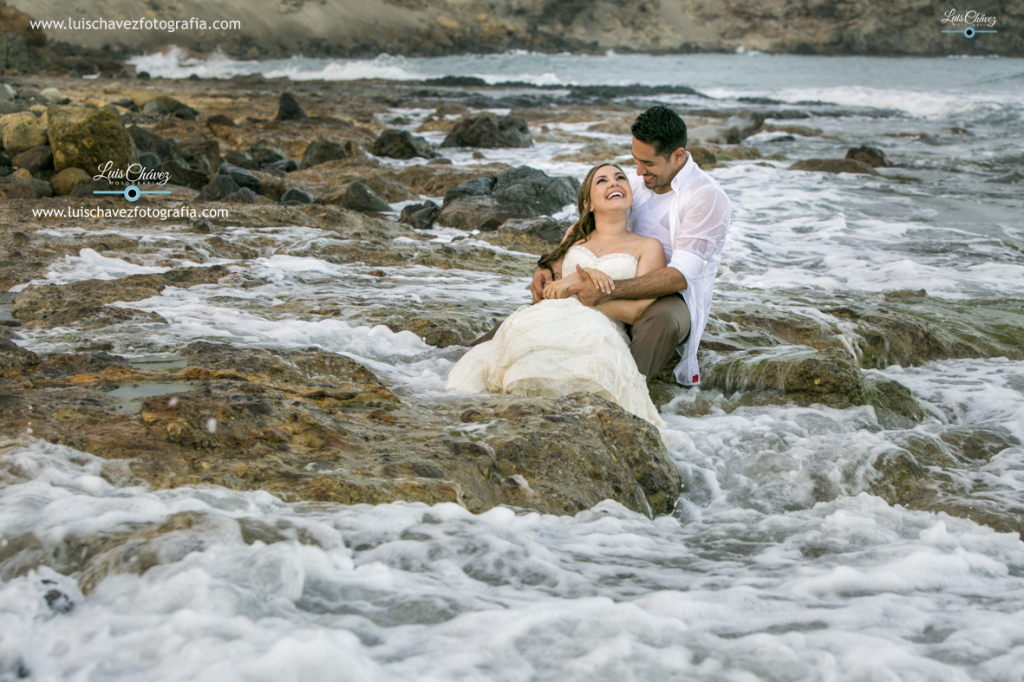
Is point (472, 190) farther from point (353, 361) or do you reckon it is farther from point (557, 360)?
point (557, 360)

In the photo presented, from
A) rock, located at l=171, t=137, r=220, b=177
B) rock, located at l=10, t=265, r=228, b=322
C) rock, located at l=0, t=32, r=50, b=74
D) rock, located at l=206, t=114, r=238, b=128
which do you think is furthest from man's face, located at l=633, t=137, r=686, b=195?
rock, located at l=0, t=32, r=50, b=74

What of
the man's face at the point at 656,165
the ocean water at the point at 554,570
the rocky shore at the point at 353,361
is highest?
the man's face at the point at 656,165

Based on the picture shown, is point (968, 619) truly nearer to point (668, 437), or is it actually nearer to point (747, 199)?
point (668, 437)

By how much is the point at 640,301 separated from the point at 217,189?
6.40 m

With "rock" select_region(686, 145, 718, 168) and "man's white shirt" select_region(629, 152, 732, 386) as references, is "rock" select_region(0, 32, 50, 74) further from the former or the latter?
"man's white shirt" select_region(629, 152, 732, 386)

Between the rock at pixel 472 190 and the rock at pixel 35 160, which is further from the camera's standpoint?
the rock at pixel 472 190

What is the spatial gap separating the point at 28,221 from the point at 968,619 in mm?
7937

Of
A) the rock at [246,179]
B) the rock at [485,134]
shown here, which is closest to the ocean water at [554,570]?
the rock at [246,179]

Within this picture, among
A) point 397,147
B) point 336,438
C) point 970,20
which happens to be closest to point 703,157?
point 397,147

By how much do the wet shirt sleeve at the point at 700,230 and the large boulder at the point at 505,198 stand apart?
16.0ft

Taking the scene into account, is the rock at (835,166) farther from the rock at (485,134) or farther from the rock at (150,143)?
the rock at (150,143)

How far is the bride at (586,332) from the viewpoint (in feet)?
12.6

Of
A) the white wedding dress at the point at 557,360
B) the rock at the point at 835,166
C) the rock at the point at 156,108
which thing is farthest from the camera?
the rock at the point at 156,108

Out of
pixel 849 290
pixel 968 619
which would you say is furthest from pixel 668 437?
pixel 849 290
